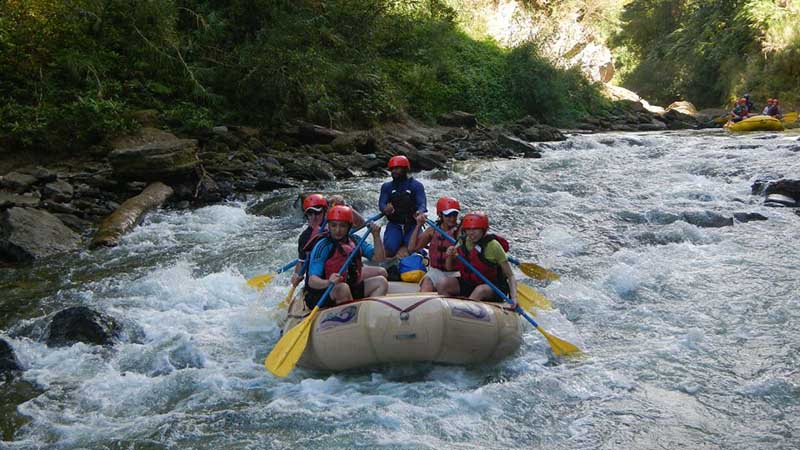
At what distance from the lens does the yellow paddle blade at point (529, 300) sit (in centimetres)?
586

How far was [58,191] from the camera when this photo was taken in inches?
362

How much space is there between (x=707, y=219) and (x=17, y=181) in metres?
9.41

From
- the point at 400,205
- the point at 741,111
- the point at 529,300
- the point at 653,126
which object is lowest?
the point at 529,300

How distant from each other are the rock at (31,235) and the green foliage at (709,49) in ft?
78.7

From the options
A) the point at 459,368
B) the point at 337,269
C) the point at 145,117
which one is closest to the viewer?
the point at 459,368

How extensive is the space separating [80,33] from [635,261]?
36.1ft

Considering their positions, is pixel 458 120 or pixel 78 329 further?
pixel 458 120

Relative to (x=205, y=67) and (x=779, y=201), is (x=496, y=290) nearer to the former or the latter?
(x=779, y=201)

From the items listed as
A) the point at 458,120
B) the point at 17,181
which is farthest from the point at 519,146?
the point at 17,181

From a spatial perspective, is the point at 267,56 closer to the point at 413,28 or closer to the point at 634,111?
the point at 413,28

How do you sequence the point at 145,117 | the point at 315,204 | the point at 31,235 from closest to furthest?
the point at 315,204
the point at 31,235
the point at 145,117

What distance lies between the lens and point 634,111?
85.9 feet

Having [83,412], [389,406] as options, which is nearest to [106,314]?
[83,412]

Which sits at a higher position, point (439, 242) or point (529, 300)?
point (439, 242)
